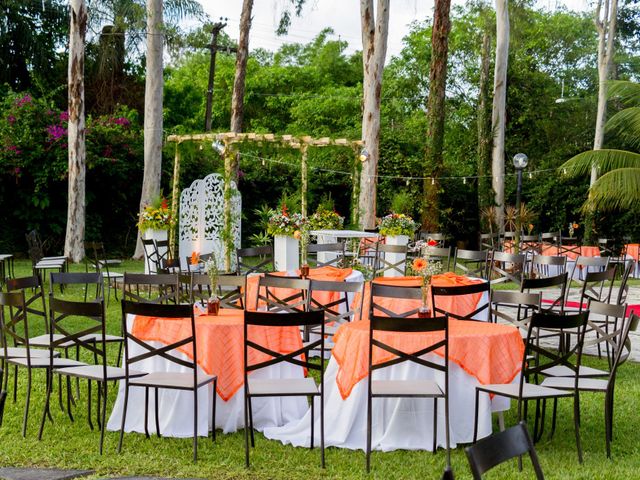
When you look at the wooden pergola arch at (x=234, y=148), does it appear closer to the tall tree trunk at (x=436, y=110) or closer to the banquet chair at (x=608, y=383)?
the tall tree trunk at (x=436, y=110)

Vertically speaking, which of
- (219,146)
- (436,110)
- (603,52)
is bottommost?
(219,146)

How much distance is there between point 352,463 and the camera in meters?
4.92

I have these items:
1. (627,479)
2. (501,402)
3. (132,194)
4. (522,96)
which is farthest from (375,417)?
(522,96)

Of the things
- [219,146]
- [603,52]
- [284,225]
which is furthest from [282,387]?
[603,52]

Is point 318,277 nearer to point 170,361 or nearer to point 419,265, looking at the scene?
point 419,265

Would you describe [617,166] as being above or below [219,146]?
below

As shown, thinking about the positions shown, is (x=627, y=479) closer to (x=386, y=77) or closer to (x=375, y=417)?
(x=375, y=417)

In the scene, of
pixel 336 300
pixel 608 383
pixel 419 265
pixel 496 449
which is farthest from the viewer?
pixel 336 300

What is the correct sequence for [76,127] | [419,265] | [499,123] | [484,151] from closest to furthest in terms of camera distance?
[419,265] → [76,127] → [499,123] → [484,151]

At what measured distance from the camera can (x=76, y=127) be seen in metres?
17.0

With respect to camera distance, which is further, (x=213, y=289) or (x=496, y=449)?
(x=213, y=289)

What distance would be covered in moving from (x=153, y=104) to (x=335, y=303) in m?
11.8

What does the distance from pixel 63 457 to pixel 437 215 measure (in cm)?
1615

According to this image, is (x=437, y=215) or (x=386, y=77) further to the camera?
(x=386, y=77)
